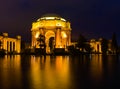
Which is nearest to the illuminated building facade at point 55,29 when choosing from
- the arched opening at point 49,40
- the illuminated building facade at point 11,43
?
the arched opening at point 49,40

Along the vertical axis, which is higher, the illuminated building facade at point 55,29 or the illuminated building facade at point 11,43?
the illuminated building facade at point 55,29

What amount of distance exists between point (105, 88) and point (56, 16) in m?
104

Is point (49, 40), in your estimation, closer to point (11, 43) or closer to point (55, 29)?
point (55, 29)

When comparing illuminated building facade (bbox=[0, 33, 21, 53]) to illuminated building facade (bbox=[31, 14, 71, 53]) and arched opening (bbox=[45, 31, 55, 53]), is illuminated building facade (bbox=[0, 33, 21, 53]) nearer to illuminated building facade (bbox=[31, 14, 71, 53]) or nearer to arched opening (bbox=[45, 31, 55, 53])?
illuminated building facade (bbox=[31, 14, 71, 53])

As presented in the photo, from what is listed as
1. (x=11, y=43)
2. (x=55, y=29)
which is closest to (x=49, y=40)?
(x=55, y=29)

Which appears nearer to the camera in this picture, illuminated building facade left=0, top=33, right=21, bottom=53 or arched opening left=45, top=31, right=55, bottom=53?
illuminated building facade left=0, top=33, right=21, bottom=53

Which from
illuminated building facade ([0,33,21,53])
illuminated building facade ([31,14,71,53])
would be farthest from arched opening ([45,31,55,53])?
illuminated building facade ([0,33,21,53])

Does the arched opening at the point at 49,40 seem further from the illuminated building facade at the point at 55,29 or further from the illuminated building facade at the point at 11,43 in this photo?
the illuminated building facade at the point at 11,43

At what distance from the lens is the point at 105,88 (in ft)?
30.0

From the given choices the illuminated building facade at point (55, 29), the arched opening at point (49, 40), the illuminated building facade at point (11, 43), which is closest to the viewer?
the illuminated building facade at point (11, 43)

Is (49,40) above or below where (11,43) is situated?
above

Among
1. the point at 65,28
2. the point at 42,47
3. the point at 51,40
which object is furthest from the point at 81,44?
the point at 51,40

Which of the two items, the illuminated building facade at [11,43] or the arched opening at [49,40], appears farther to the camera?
the arched opening at [49,40]

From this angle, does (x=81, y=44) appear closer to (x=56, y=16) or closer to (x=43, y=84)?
(x=56, y=16)
